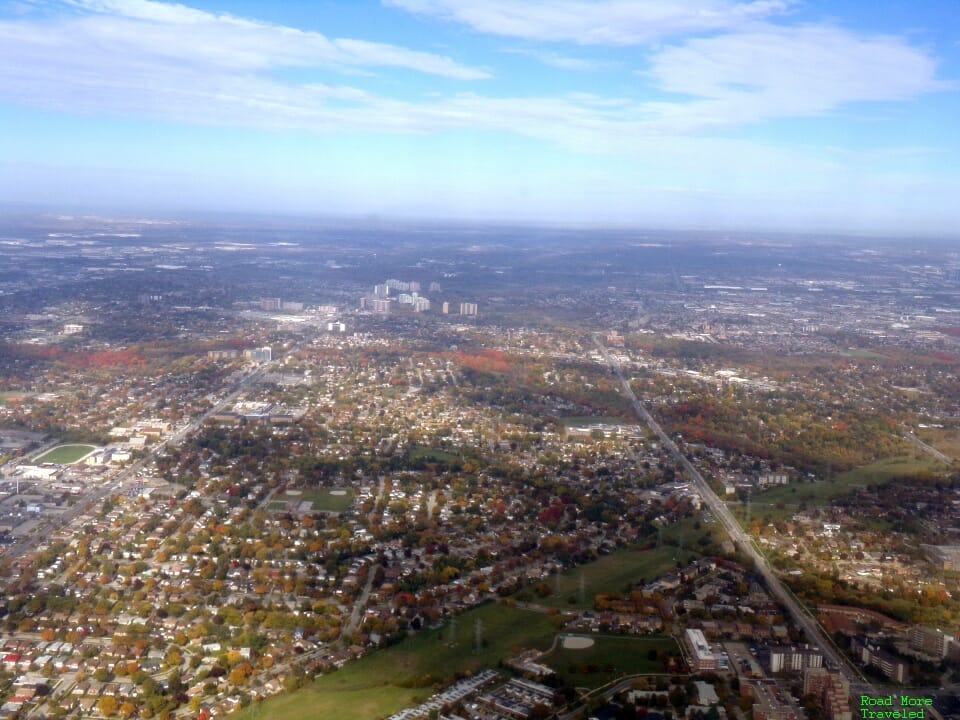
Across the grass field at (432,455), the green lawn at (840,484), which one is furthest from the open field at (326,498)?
the green lawn at (840,484)

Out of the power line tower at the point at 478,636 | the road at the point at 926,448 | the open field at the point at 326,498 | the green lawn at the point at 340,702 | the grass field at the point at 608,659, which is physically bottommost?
the green lawn at the point at 340,702

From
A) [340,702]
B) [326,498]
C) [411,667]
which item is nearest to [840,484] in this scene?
[326,498]

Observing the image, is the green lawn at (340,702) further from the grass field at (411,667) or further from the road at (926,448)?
the road at (926,448)

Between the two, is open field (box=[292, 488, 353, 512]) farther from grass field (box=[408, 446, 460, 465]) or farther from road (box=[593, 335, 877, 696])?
road (box=[593, 335, 877, 696])

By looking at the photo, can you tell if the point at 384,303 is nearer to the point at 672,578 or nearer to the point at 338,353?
the point at 338,353

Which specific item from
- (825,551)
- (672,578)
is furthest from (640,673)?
(825,551)

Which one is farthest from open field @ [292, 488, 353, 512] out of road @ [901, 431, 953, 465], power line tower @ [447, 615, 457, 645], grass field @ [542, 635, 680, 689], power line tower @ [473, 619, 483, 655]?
road @ [901, 431, 953, 465]

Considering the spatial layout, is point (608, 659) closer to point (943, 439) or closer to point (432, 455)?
point (432, 455)
